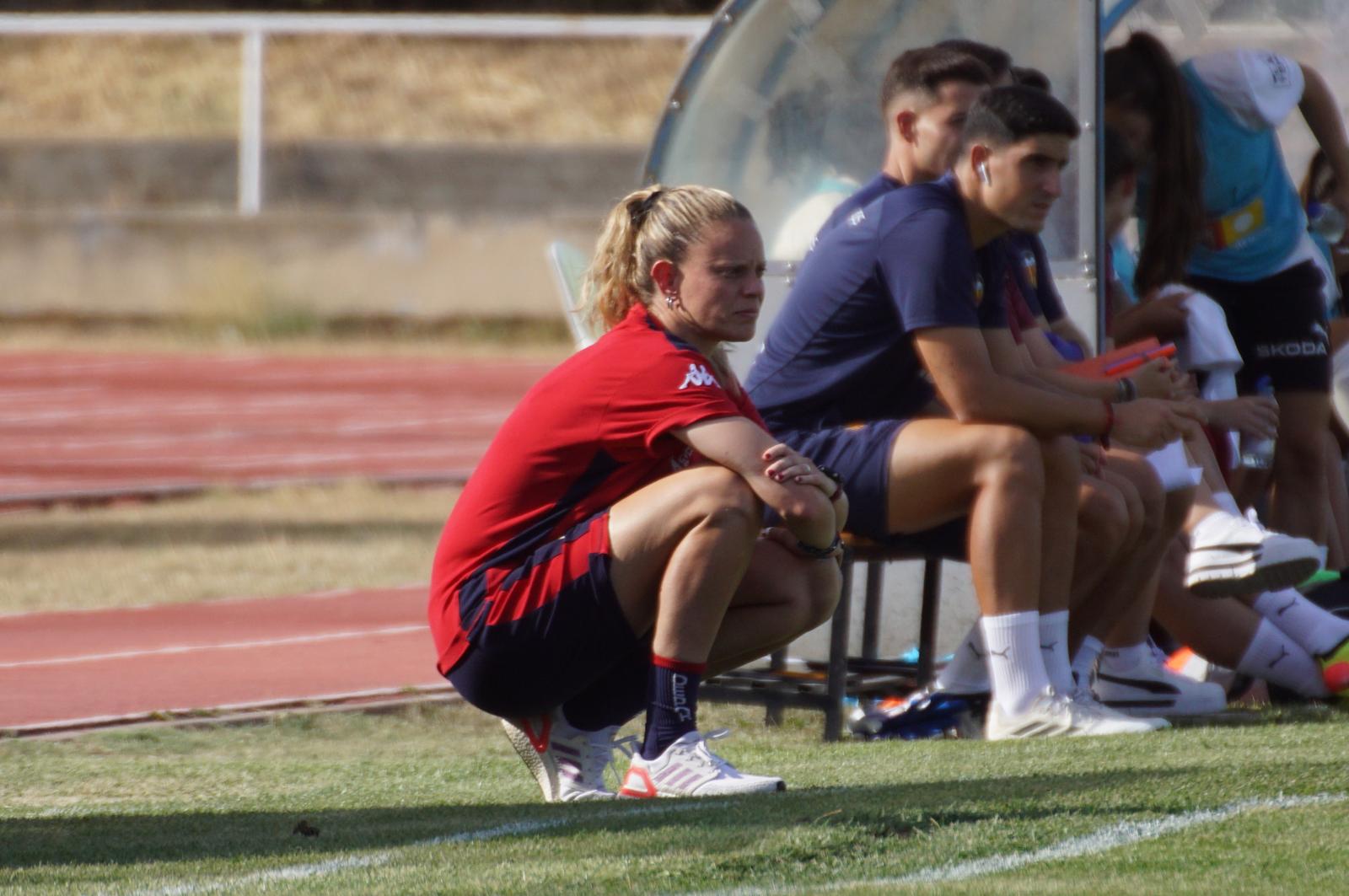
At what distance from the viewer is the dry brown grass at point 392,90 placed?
2366 cm

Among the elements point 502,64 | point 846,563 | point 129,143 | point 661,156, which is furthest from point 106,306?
point 846,563

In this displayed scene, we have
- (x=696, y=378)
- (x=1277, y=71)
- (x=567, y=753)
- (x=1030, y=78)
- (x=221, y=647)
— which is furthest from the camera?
(x=221, y=647)

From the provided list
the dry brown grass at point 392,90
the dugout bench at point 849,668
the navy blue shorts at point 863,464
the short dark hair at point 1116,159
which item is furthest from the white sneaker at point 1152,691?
the dry brown grass at point 392,90

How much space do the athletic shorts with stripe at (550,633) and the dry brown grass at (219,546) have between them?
414cm

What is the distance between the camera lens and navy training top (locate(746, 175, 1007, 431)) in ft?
16.5

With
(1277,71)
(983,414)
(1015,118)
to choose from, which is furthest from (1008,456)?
(1277,71)

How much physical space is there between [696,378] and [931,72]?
165 centimetres

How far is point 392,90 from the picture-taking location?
2423cm

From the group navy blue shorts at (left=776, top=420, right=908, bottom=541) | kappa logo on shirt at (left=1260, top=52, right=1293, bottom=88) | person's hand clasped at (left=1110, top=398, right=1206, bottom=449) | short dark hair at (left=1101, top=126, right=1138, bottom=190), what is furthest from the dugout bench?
kappa logo on shirt at (left=1260, top=52, right=1293, bottom=88)

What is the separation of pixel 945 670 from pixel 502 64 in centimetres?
1902

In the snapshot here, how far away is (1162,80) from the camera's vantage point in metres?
6.42

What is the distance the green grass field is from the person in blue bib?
1711 mm

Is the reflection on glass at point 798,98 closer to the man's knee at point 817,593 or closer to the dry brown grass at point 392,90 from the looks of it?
the man's knee at point 817,593

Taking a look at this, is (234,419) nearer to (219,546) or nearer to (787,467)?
(219,546)
